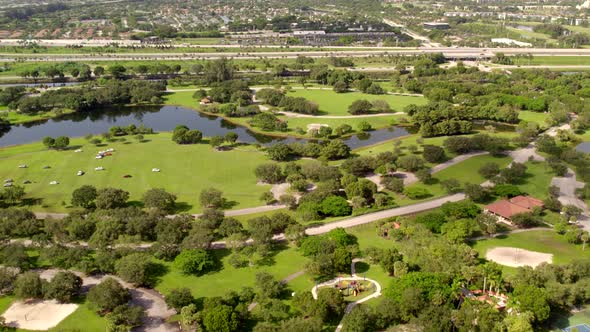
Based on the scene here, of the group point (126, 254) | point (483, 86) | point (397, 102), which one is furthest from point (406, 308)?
point (483, 86)

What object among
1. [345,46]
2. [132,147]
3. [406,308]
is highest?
[345,46]

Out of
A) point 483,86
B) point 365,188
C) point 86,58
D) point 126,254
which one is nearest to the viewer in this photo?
point 126,254

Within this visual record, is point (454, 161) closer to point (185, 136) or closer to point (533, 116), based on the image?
point (533, 116)

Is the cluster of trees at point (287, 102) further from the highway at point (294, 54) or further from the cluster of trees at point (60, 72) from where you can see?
the cluster of trees at point (60, 72)

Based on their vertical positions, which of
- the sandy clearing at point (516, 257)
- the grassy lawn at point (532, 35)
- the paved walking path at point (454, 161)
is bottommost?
the sandy clearing at point (516, 257)

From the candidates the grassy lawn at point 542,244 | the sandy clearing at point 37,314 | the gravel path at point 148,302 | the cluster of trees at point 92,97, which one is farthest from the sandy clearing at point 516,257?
the cluster of trees at point 92,97

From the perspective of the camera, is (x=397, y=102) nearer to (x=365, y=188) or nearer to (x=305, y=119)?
(x=305, y=119)
